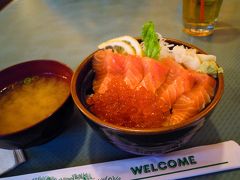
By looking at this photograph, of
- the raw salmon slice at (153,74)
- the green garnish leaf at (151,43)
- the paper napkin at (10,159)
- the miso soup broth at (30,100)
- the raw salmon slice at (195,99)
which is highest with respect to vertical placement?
the green garnish leaf at (151,43)

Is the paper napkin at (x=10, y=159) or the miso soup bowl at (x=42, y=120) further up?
the miso soup bowl at (x=42, y=120)

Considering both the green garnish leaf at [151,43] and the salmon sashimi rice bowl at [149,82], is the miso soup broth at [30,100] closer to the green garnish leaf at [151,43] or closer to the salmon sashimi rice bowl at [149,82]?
the salmon sashimi rice bowl at [149,82]

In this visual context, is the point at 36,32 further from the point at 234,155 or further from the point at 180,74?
the point at 234,155

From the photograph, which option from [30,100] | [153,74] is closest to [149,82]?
[153,74]

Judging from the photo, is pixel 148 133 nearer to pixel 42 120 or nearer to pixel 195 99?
pixel 195 99

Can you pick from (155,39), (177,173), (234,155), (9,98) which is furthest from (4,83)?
(234,155)

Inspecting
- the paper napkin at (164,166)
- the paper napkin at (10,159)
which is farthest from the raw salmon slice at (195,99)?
the paper napkin at (10,159)

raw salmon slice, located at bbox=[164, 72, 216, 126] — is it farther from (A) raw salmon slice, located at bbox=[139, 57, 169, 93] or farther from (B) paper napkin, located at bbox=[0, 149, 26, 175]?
(B) paper napkin, located at bbox=[0, 149, 26, 175]
